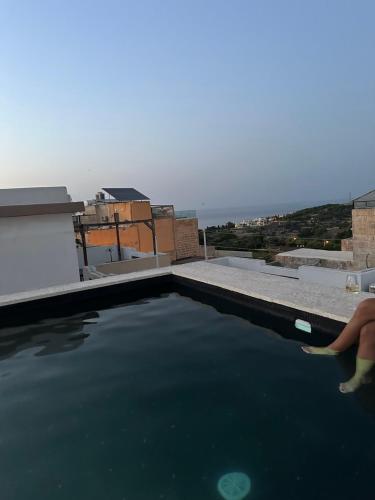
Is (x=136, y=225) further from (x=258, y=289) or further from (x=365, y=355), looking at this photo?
(x=365, y=355)

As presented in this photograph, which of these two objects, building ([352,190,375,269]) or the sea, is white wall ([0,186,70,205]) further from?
building ([352,190,375,269])

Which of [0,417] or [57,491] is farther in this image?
[0,417]

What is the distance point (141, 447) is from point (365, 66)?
50.8 ft

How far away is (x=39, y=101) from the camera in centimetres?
1130

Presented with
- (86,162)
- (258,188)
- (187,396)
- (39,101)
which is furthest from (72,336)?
(258,188)

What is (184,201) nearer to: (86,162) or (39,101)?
(86,162)

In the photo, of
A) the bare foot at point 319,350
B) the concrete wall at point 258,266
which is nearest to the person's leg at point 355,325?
the bare foot at point 319,350

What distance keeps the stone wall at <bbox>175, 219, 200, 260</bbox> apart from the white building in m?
11.5

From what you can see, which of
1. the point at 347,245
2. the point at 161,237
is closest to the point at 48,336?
the point at 347,245

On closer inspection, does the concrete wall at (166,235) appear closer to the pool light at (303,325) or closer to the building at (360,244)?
the building at (360,244)

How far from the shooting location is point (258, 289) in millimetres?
4926

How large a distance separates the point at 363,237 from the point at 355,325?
23.2 feet

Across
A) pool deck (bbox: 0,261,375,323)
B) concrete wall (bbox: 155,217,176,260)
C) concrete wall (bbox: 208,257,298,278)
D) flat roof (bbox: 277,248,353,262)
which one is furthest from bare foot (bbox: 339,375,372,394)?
concrete wall (bbox: 155,217,176,260)

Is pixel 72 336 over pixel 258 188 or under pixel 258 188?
under
